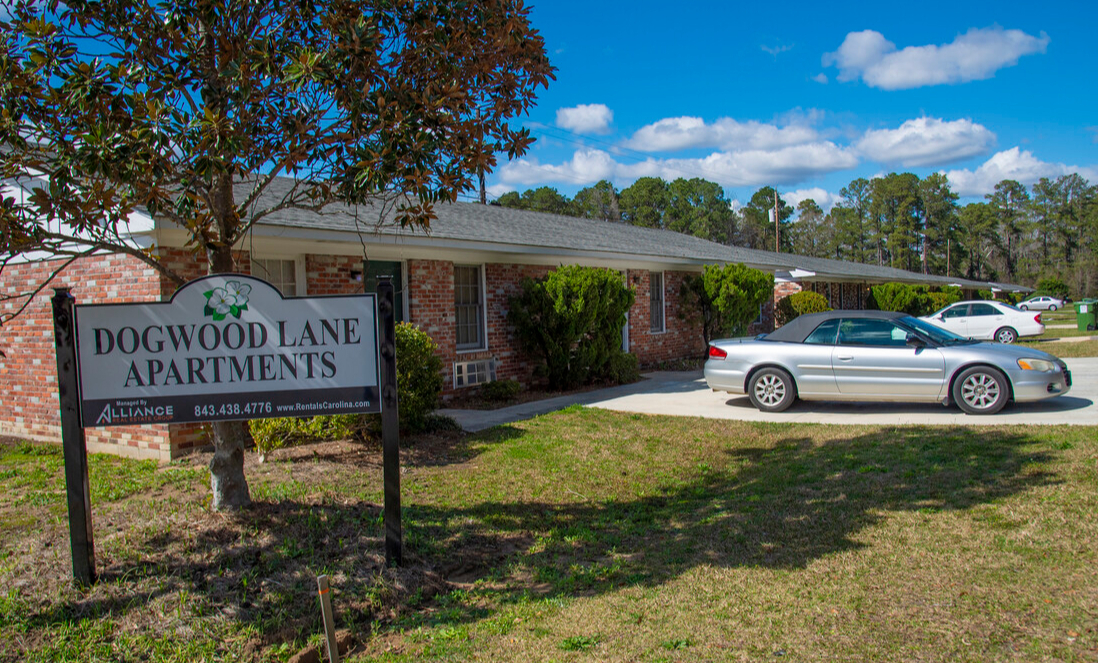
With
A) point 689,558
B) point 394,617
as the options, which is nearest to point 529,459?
point 689,558

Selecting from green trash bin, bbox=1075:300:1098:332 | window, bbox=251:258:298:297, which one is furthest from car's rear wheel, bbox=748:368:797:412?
green trash bin, bbox=1075:300:1098:332

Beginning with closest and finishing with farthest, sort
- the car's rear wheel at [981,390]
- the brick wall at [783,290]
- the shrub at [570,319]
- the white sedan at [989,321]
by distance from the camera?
the car's rear wheel at [981,390]
the shrub at [570,319]
the white sedan at [989,321]
the brick wall at [783,290]

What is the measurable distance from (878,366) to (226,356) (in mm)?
8170

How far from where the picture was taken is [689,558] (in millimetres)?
4996

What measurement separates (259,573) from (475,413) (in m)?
6.37

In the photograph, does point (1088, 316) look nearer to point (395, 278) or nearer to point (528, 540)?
point (395, 278)

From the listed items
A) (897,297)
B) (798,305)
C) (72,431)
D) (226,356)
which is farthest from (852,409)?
(897,297)

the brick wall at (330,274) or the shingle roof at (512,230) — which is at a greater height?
the shingle roof at (512,230)

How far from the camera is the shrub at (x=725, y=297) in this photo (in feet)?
60.4

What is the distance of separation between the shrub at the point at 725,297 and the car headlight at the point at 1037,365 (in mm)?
9184

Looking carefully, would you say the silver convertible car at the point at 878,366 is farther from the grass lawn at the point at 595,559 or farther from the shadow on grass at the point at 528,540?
the shadow on grass at the point at 528,540

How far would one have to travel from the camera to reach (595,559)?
5.13 metres

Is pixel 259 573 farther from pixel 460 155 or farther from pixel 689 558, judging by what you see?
pixel 460 155

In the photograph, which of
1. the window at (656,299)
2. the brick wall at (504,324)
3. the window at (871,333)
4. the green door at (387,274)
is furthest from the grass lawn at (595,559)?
the window at (656,299)
